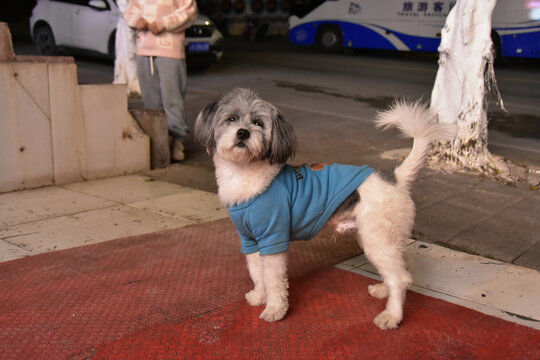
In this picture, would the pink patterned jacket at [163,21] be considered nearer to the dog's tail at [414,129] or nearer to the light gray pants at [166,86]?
the light gray pants at [166,86]

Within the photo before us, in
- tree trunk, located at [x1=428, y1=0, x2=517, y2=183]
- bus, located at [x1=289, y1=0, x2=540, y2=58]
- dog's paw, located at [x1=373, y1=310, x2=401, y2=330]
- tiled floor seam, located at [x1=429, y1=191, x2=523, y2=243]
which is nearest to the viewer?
dog's paw, located at [x1=373, y1=310, x2=401, y2=330]

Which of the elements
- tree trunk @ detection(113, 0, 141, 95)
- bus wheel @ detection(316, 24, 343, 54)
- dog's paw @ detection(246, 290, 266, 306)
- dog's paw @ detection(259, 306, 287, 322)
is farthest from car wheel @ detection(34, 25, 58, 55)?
dog's paw @ detection(259, 306, 287, 322)

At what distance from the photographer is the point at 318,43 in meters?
20.3

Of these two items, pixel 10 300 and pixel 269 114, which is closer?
pixel 269 114

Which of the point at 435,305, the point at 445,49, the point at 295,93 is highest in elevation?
the point at 445,49

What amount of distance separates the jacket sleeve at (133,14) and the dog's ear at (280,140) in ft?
12.6

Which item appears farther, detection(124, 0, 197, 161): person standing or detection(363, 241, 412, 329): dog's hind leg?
detection(124, 0, 197, 161): person standing

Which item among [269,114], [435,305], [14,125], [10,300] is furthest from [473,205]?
[14,125]

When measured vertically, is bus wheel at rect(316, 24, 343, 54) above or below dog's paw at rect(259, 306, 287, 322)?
above

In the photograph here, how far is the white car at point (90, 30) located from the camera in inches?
537

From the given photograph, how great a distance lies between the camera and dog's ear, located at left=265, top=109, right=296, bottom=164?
3.17 metres

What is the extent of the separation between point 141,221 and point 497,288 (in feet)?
10.0

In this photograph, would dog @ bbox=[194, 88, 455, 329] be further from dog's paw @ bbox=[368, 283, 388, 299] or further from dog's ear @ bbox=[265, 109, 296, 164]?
dog's paw @ bbox=[368, 283, 388, 299]

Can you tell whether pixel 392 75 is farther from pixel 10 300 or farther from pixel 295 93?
pixel 10 300
